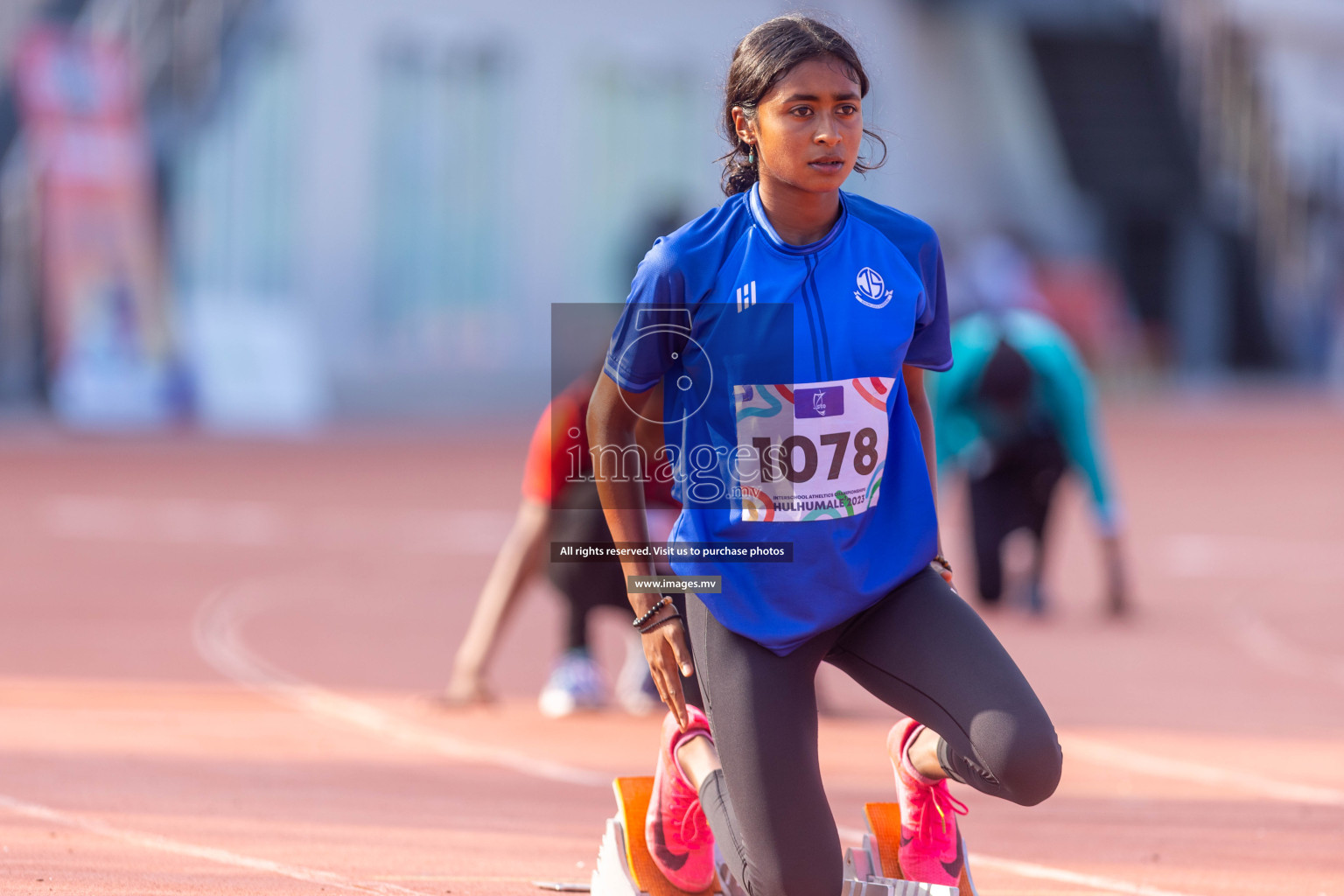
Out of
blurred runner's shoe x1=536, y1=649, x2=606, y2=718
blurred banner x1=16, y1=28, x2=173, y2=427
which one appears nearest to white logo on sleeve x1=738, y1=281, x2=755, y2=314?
blurred runner's shoe x1=536, y1=649, x2=606, y2=718

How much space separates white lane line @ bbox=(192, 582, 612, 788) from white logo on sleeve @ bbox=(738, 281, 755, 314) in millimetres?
2572

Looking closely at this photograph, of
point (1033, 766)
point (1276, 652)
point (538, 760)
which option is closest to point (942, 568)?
point (1033, 766)

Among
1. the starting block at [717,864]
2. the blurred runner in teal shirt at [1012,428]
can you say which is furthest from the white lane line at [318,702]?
the blurred runner in teal shirt at [1012,428]

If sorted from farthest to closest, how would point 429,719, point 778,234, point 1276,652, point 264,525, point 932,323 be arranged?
point 264,525, point 1276,652, point 429,719, point 932,323, point 778,234

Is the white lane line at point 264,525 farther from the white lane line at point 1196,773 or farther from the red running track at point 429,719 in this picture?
the white lane line at point 1196,773

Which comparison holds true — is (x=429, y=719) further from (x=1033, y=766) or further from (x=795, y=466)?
(x=1033, y=766)

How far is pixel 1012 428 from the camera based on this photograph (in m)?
9.77

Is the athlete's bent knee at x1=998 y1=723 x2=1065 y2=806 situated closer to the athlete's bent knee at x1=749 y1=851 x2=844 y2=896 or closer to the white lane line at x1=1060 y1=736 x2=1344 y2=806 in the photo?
the athlete's bent knee at x1=749 y1=851 x2=844 y2=896

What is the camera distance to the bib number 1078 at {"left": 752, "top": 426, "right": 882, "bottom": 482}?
3617 mm

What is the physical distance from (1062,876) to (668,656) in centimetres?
152

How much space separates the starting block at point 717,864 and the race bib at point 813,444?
0.77 meters

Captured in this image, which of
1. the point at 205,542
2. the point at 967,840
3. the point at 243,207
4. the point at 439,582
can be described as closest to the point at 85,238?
the point at 243,207

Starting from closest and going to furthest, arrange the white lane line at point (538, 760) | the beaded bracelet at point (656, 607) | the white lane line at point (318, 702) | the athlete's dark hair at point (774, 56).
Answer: the athlete's dark hair at point (774, 56) < the beaded bracelet at point (656, 607) < the white lane line at point (538, 760) < the white lane line at point (318, 702)

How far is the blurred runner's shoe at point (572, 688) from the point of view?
23.0ft
